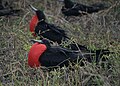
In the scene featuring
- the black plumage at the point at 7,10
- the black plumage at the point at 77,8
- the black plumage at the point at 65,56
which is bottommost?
the black plumage at the point at 77,8

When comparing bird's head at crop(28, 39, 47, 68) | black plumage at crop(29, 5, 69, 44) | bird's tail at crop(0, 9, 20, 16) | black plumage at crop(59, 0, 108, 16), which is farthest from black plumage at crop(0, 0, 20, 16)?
bird's head at crop(28, 39, 47, 68)

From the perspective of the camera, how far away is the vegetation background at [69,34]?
11.3ft

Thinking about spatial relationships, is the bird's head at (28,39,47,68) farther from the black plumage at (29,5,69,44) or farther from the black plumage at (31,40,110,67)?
the black plumage at (29,5,69,44)

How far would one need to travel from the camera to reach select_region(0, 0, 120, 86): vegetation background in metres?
3.45

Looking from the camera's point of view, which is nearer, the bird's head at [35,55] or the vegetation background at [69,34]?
the vegetation background at [69,34]

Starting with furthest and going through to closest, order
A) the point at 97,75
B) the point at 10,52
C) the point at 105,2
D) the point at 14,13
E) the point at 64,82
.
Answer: the point at 105,2
the point at 14,13
the point at 10,52
the point at 64,82
the point at 97,75

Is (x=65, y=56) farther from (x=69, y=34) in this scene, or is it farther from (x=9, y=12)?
(x=9, y=12)

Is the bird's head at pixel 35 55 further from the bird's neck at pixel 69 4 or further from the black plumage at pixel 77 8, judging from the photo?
the bird's neck at pixel 69 4

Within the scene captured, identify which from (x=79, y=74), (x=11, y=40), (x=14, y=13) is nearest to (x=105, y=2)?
(x=14, y=13)

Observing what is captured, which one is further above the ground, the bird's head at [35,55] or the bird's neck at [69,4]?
the bird's head at [35,55]

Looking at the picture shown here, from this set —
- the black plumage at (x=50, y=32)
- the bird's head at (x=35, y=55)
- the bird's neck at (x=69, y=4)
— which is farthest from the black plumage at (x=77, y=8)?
the bird's head at (x=35, y=55)

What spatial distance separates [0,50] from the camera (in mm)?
4410

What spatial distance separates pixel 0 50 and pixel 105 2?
9.09 feet

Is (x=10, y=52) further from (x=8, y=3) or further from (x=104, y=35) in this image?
(x=8, y=3)
